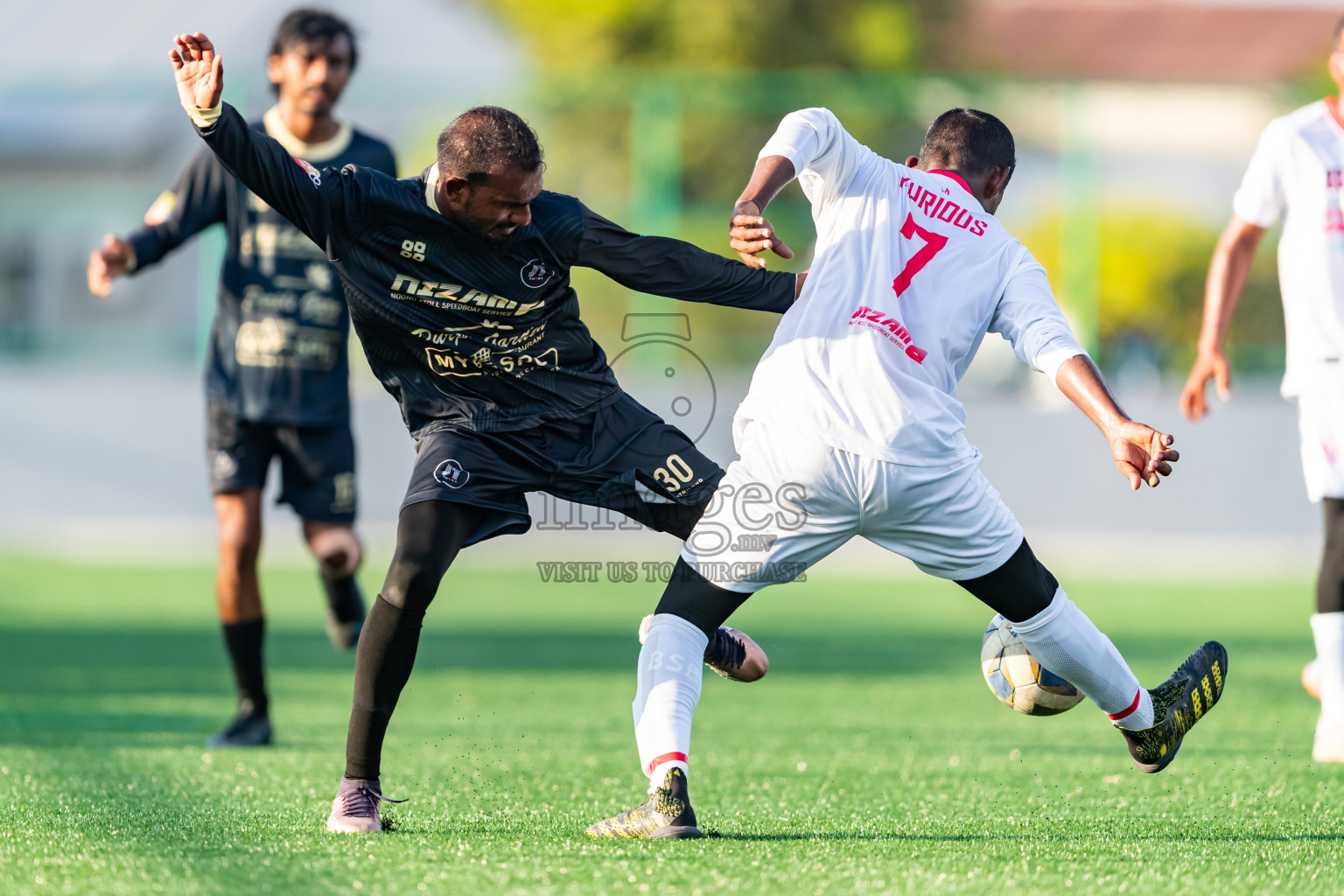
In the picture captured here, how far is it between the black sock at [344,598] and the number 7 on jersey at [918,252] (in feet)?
10.7

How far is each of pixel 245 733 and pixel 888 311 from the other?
3.02 m

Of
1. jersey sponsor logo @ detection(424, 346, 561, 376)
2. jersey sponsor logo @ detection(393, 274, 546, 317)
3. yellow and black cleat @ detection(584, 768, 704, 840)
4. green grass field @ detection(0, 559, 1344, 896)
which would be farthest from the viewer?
jersey sponsor logo @ detection(424, 346, 561, 376)

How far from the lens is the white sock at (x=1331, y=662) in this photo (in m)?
5.23

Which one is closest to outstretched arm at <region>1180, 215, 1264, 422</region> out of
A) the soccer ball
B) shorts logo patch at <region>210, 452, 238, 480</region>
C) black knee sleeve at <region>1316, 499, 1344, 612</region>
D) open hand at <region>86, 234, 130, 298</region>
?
black knee sleeve at <region>1316, 499, 1344, 612</region>

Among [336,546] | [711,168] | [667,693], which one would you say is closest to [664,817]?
[667,693]

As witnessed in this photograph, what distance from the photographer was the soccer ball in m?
4.41

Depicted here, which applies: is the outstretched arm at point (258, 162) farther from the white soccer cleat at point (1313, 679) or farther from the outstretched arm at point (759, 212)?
the white soccer cleat at point (1313, 679)

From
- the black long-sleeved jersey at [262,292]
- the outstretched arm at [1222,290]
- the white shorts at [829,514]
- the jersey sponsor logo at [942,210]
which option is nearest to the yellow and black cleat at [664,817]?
the white shorts at [829,514]

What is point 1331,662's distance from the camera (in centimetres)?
529

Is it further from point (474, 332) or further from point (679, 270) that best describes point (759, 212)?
point (474, 332)

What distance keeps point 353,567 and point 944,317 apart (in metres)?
3.22

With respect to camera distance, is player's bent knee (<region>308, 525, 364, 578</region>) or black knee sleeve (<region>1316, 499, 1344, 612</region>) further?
player's bent knee (<region>308, 525, 364, 578</region>)

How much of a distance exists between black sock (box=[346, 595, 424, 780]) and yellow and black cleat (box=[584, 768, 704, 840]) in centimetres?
69

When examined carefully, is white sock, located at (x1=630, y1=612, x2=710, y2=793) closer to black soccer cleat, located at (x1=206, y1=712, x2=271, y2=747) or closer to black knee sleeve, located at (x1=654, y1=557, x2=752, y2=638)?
black knee sleeve, located at (x1=654, y1=557, x2=752, y2=638)
